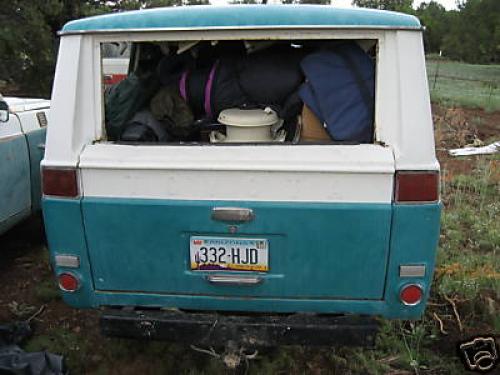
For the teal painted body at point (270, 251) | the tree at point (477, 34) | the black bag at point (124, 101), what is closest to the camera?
the teal painted body at point (270, 251)

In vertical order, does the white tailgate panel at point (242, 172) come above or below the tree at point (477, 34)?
above

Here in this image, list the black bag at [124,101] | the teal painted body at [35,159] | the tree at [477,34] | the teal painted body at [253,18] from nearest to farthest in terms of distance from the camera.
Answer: the teal painted body at [253,18]
the black bag at [124,101]
the teal painted body at [35,159]
the tree at [477,34]

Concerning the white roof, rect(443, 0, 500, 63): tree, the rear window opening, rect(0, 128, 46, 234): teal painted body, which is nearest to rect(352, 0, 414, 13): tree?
rect(443, 0, 500, 63): tree

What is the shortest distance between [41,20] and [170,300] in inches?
320

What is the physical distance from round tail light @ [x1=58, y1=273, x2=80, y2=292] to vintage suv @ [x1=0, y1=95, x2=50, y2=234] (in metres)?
1.35

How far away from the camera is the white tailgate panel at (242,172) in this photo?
2303 mm

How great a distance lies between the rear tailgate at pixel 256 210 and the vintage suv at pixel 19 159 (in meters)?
1.56

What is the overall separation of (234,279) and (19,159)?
2.27 meters

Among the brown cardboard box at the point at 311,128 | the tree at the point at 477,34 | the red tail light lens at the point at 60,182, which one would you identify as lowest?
the tree at the point at 477,34

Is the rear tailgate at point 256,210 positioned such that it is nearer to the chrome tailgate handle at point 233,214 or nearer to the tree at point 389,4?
the chrome tailgate handle at point 233,214

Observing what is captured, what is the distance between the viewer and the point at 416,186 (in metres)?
2.30

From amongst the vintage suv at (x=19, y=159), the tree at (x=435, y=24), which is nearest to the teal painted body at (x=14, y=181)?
the vintage suv at (x=19, y=159)

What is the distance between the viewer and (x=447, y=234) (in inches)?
190

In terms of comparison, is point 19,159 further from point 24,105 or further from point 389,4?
point 389,4
